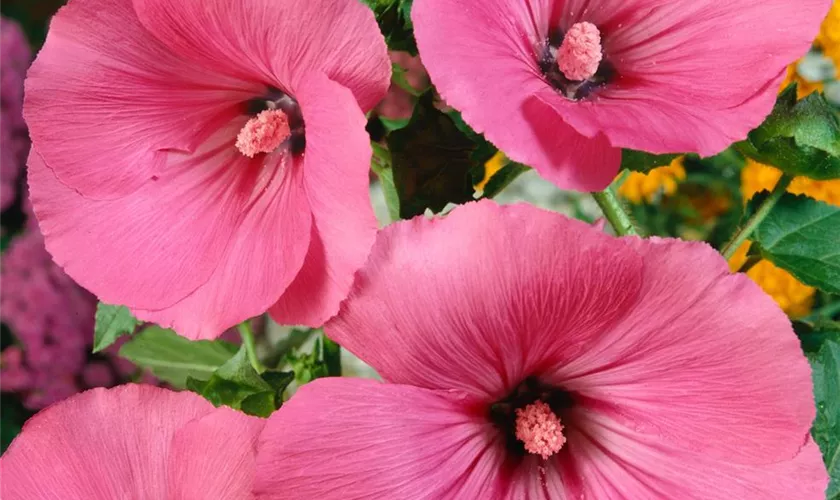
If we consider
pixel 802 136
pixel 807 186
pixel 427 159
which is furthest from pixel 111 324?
pixel 807 186

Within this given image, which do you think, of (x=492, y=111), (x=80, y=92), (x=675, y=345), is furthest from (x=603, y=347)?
(x=80, y=92)

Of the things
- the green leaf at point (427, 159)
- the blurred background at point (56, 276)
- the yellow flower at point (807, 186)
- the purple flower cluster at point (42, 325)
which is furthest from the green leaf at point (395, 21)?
the purple flower cluster at point (42, 325)

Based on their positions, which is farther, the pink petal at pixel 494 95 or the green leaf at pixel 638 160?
the green leaf at pixel 638 160

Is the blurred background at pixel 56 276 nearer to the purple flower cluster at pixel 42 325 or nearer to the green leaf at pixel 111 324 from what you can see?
the purple flower cluster at pixel 42 325

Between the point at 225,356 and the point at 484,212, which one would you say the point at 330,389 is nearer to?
the point at 484,212

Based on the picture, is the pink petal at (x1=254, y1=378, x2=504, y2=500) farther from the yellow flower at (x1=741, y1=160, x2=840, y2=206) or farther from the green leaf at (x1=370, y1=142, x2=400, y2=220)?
the yellow flower at (x1=741, y1=160, x2=840, y2=206)

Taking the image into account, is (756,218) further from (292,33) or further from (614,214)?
(292,33)

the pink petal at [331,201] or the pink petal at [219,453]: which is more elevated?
the pink petal at [331,201]
